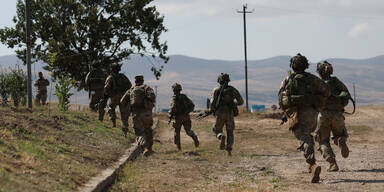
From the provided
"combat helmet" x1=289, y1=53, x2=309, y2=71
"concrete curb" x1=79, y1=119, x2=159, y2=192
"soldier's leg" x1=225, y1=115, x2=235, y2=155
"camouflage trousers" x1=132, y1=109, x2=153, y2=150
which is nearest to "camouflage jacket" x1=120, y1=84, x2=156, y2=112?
"camouflage trousers" x1=132, y1=109, x2=153, y2=150

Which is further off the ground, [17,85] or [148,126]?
[17,85]

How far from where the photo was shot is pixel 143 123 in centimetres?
1434

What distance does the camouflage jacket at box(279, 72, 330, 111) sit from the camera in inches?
420

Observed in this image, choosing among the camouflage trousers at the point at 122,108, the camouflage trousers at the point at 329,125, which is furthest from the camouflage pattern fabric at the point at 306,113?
the camouflage trousers at the point at 122,108

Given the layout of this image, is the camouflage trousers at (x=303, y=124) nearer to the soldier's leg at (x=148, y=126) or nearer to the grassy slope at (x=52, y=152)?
the grassy slope at (x=52, y=152)

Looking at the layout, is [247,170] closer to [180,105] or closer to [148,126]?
[148,126]

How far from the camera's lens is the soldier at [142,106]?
45.8ft

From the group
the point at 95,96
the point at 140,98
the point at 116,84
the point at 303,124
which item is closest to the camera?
the point at 303,124

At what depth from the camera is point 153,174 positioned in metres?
11.6

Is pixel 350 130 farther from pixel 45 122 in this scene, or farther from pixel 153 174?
pixel 153 174

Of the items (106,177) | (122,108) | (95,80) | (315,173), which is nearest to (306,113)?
(315,173)

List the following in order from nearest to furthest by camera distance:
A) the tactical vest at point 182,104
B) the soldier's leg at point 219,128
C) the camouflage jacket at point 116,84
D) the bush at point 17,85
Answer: the soldier's leg at point 219,128
the tactical vest at point 182,104
the camouflage jacket at point 116,84
the bush at point 17,85

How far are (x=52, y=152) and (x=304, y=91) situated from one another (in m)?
4.50

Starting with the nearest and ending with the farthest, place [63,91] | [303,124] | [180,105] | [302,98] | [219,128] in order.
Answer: [302,98] → [303,124] → [219,128] → [180,105] → [63,91]
